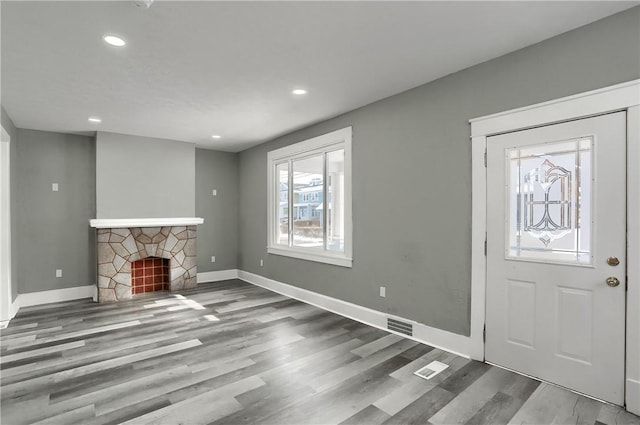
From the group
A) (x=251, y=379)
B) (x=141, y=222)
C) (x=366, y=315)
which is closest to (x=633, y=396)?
(x=366, y=315)

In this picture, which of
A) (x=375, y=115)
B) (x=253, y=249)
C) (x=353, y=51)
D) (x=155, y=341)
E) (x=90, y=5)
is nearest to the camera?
(x=90, y=5)

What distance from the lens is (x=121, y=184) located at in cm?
537

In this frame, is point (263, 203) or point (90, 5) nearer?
point (90, 5)

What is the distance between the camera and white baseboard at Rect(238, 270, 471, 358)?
3139 millimetres

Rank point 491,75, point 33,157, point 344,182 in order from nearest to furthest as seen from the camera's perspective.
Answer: point 491,75 → point 344,182 → point 33,157

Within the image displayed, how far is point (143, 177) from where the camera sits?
5.58 meters

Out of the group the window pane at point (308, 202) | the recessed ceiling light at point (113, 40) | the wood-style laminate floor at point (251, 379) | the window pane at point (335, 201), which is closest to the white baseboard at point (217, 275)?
the window pane at point (308, 202)

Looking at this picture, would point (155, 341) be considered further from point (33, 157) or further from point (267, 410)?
point (33, 157)

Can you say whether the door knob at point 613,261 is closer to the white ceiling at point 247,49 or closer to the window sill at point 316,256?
the white ceiling at point 247,49

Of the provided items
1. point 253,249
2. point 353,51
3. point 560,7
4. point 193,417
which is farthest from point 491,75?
point 253,249

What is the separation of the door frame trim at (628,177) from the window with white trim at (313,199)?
65.4 inches

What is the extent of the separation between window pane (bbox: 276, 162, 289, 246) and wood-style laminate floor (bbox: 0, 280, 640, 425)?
5.98ft

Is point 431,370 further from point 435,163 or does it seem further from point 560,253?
point 435,163

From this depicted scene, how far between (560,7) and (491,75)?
74cm
